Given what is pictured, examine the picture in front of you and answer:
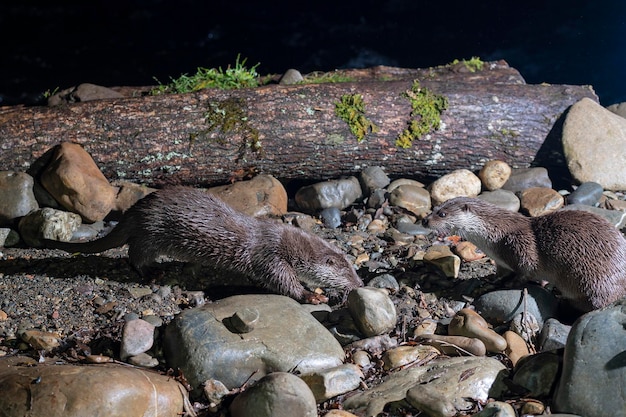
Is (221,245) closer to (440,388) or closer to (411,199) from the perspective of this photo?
(440,388)

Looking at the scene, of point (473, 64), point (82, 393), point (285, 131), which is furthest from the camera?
point (473, 64)

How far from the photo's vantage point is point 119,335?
3488 mm

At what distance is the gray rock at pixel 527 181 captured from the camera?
5.84 metres

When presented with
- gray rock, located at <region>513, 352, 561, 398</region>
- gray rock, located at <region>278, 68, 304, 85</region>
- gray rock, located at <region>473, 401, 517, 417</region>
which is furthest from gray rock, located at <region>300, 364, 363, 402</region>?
gray rock, located at <region>278, 68, 304, 85</region>

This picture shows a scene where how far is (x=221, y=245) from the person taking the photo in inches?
164

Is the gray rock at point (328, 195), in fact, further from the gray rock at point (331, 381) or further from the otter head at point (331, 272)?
the gray rock at point (331, 381)

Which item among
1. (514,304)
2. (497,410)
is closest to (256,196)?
(514,304)

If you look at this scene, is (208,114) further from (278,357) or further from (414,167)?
(278,357)

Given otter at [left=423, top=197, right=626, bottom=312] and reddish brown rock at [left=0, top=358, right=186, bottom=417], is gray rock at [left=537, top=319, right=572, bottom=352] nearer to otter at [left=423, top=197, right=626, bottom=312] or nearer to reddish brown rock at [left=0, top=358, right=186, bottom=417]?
otter at [left=423, top=197, right=626, bottom=312]

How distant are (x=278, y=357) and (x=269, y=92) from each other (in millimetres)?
3127

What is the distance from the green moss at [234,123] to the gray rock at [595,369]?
10.9 ft

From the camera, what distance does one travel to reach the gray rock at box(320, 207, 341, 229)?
536 centimetres

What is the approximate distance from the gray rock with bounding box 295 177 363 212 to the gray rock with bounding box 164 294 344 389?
2224 millimetres

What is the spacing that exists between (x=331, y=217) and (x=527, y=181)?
74.2 inches
